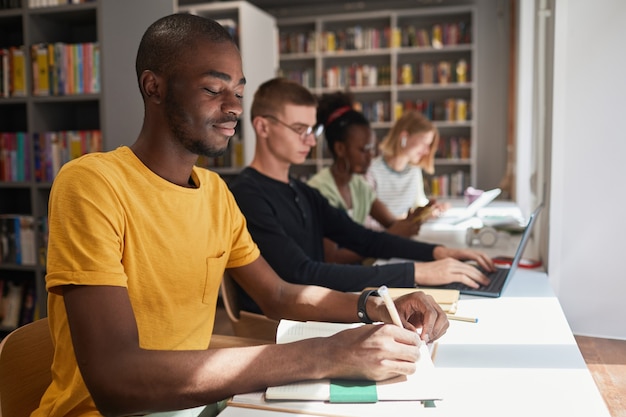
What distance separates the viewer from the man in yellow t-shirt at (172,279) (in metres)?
0.91

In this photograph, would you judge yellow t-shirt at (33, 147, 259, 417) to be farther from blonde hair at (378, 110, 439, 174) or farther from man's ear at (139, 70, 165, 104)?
blonde hair at (378, 110, 439, 174)

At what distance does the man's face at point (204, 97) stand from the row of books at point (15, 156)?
235 centimetres

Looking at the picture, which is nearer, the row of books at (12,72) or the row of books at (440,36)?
the row of books at (12,72)

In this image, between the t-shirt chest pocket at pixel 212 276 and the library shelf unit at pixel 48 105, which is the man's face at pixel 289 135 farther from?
the library shelf unit at pixel 48 105

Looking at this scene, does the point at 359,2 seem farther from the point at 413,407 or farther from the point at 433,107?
the point at 413,407

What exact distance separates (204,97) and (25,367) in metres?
0.63

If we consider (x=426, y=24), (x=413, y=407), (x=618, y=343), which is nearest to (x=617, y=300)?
(x=618, y=343)

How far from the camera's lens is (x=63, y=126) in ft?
10.7

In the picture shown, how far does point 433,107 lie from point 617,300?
5.03 m

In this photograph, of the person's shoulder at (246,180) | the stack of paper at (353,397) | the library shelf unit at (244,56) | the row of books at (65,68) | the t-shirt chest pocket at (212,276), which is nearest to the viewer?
the stack of paper at (353,397)

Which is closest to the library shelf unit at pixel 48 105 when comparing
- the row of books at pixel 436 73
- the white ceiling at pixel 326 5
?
the white ceiling at pixel 326 5

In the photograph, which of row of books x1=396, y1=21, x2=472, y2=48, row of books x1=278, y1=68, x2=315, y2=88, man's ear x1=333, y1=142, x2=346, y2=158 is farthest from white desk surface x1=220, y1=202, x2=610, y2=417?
row of books x1=278, y1=68, x2=315, y2=88

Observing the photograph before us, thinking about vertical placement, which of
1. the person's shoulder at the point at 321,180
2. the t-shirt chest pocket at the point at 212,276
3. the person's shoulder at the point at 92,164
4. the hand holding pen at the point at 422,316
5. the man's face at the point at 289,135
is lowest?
the hand holding pen at the point at 422,316

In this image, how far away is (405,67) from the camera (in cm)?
649
